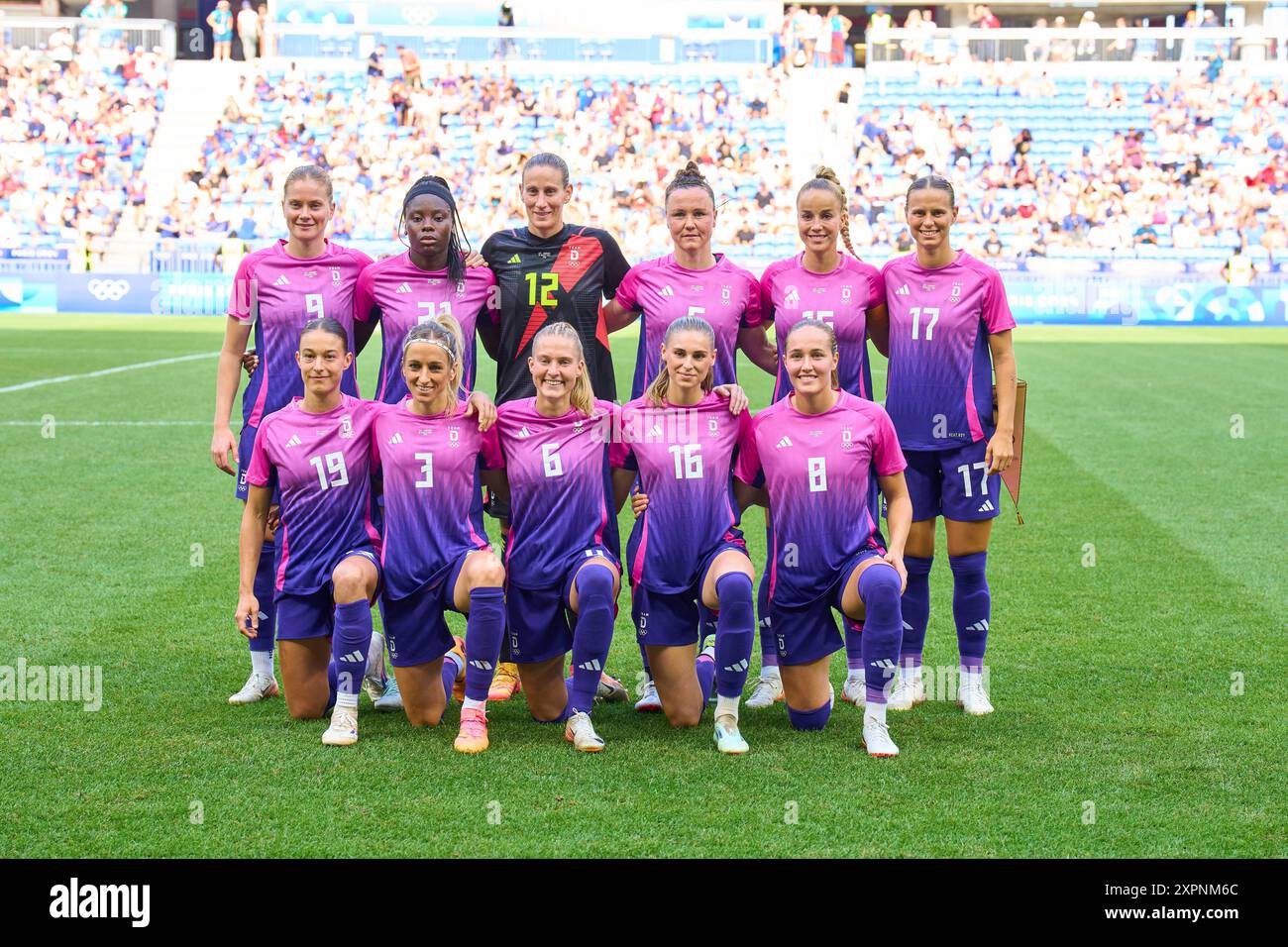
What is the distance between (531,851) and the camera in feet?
12.6

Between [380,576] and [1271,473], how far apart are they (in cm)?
780

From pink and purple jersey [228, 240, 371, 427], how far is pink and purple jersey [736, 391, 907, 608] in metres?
1.68

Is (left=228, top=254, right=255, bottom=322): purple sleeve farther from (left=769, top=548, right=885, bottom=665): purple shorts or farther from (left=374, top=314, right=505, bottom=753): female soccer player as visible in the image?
(left=769, top=548, right=885, bottom=665): purple shorts

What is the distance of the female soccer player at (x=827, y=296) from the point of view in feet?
17.4

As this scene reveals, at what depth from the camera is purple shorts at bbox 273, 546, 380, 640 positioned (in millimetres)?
5082

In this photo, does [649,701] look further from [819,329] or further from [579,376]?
[819,329]

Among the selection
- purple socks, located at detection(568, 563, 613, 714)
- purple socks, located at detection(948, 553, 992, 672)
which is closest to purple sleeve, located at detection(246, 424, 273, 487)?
purple socks, located at detection(568, 563, 613, 714)

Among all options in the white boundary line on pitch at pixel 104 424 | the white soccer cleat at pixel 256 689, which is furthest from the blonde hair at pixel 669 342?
the white boundary line on pitch at pixel 104 424

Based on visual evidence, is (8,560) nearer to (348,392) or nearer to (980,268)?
(348,392)

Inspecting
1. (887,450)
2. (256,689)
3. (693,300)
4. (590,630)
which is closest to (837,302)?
(693,300)

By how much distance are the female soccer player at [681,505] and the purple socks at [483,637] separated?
507mm

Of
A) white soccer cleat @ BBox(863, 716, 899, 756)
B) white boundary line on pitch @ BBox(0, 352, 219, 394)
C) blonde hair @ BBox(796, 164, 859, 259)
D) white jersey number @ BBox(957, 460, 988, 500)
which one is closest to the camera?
white soccer cleat @ BBox(863, 716, 899, 756)

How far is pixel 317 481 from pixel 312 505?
90 mm

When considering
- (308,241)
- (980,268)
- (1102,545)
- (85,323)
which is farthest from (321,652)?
(85,323)
